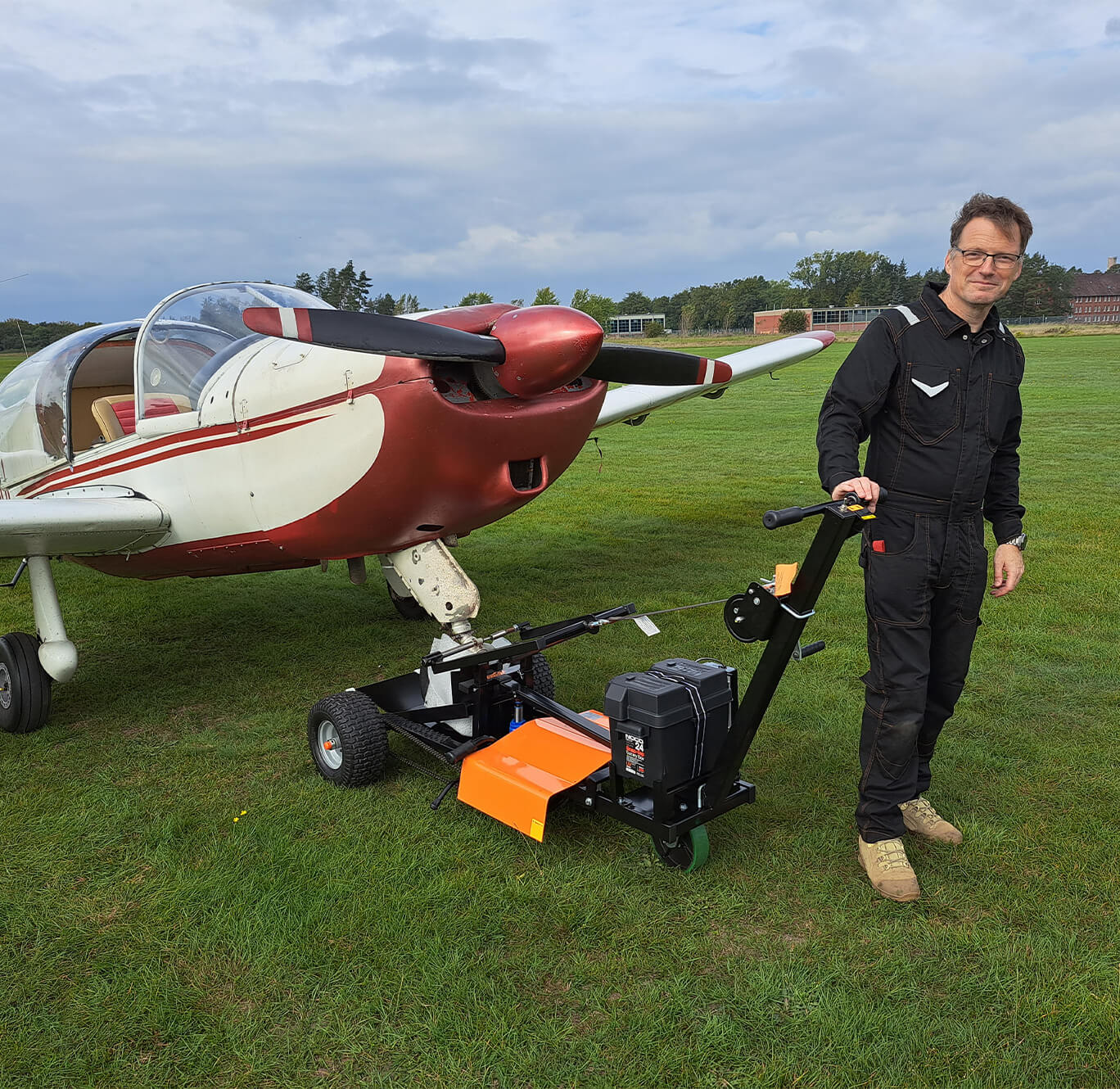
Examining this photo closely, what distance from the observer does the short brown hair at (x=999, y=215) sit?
9.39 ft

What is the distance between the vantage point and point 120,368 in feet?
21.2

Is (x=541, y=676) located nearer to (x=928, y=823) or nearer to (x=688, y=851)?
(x=688, y=851)

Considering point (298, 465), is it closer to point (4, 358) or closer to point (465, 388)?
point (465, 388)

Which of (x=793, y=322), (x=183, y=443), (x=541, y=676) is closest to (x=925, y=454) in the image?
(x=541, y=676)

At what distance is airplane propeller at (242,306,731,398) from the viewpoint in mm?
3354

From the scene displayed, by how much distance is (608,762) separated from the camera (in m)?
3.50

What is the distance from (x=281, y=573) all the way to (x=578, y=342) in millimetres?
5934

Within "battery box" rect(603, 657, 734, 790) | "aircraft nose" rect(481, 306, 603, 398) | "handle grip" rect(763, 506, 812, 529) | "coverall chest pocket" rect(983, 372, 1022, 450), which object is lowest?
"battery box" rect(603, 657, 734, 790)

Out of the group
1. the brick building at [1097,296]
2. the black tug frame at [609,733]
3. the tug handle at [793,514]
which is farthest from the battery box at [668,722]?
the brick building at [1097,296]

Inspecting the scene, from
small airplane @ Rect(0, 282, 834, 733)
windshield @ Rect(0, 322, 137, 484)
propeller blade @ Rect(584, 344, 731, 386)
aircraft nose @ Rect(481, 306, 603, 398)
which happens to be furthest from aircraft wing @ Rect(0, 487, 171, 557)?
propeller blade @ Rect(584, 344, 731, 386)

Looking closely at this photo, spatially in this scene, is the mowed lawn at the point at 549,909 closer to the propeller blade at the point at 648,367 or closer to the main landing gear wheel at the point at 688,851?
the main landing gear wheel at the point at 688,851

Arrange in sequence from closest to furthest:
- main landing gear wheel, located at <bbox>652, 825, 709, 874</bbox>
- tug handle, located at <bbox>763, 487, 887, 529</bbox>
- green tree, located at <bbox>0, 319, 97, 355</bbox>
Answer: tug handle, located at <bbox>763, 487, 887, 529</bbox>, main landing gear wheel, located at <bbox>652, 825, 709, 874</bbox>, green tree, located at <bbox>0, 319, 97, 355</bbox>

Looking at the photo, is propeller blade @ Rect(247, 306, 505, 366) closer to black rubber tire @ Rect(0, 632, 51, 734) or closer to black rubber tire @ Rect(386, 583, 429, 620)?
black rubber tire @ Rect(0, 632, 51, 734)

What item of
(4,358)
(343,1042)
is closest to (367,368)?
(343,1042)
